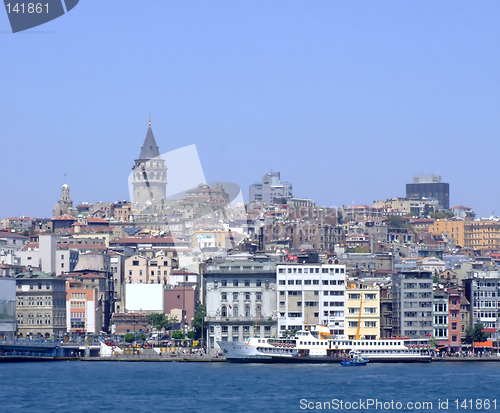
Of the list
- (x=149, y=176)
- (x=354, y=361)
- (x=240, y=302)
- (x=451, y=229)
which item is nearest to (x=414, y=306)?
(x=354, y=361)

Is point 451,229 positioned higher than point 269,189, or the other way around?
point 269,189

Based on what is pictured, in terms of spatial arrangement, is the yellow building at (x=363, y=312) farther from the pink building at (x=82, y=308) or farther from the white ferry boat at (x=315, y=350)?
the pink building at (x=82, y=308)

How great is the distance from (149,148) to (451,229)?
35.0 meters

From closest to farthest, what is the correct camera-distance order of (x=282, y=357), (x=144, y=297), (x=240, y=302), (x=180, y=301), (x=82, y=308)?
(x=282, y=357) → (x=240, y=302) → (x=82, y=308) → (x=180, y=301) → (x=144, y=297)

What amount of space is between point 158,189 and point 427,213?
40914 mm

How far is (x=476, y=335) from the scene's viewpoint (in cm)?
6334

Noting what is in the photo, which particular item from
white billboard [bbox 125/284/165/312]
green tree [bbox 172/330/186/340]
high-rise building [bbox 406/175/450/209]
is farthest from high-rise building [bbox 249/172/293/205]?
green tree [bbox 172/330/186/340]

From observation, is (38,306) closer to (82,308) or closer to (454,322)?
(82,308)

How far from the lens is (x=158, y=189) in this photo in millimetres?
136500

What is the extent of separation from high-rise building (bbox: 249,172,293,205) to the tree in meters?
117

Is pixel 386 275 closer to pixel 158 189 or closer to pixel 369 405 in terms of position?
pixel 369 405

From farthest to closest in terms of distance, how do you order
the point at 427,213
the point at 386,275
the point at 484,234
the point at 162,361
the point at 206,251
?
the point at 427,213 < the point at 484,234 < the point at 206,251 < the point at 386,275 < the point at 162,361

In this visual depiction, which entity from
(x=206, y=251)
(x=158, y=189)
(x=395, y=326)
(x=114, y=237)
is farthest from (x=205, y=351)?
(x=158, y=189)

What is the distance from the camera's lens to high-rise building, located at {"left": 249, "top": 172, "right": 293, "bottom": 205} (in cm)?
18262
